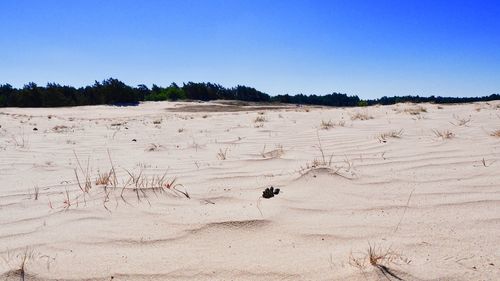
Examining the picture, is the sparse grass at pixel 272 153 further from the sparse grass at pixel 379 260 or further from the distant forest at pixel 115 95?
the distant forest at pixel 115 95

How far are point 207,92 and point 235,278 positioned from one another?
31.1 meters

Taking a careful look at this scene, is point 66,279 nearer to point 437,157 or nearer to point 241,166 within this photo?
point 241,166

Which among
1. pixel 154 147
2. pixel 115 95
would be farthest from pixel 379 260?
pixel 115 95

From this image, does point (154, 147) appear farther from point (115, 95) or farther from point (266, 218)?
point (115, 95)

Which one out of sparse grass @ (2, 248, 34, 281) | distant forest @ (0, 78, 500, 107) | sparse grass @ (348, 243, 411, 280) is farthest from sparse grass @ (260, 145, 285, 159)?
distant forest @ (0, 78, 500, 107)

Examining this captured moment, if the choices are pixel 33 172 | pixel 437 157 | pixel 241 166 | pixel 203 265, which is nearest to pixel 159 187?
pixel 241 166

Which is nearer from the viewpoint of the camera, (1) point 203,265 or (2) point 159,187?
(1) point 203,265

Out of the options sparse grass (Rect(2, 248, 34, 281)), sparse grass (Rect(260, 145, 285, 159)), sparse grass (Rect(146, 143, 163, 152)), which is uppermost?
sparse grass (Rect(260, 145, 285, 159))

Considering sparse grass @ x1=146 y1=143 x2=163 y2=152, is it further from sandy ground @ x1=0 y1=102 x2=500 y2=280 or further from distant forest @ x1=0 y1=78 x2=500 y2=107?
distant forest @ x1=0 y1=78 x2=500 y2=107

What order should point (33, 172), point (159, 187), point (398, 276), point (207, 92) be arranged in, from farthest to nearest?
point (207, 92)
point (33, 172)
point (159, 187)
point (398, 276)

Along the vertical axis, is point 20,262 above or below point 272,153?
below

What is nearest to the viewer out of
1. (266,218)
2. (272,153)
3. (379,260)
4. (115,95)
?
(379,260)

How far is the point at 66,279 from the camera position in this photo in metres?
1.68

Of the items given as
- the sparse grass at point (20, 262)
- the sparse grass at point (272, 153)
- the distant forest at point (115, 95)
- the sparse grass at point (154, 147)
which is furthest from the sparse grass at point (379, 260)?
the distant forest at point (115, 95)
